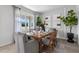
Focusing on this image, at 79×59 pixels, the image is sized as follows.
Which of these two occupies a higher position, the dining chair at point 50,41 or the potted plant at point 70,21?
the potted plant at point 70,21

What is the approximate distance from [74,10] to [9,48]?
159 centimetres

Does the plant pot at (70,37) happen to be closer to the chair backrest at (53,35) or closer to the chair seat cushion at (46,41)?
the chair backrest at (53,35)

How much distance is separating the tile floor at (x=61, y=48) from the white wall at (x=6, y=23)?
14 centimetres

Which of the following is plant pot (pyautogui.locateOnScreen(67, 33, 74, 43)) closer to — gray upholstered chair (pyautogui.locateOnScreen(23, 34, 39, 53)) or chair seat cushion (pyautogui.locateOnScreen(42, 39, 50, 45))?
chair seat cushion (pyautogui.locateOnScreen(42, 39, 50, 45))

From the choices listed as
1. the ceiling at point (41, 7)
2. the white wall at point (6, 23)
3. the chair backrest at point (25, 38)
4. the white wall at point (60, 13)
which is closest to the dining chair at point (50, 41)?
the white wall at point (60, 13)

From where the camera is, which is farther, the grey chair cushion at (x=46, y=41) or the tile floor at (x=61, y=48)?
the grey chair cushion at (x=46, y=41)

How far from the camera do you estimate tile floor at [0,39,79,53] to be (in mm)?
1928

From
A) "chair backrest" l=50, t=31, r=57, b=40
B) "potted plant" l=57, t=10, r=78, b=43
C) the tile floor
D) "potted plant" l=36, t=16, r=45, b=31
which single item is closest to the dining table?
"chair backrest" l=50, t=31, r=57, b=40

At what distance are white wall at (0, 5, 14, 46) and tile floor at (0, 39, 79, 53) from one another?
0.14 m

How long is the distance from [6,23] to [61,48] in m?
1.31

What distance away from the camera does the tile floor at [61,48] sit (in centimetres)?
193
